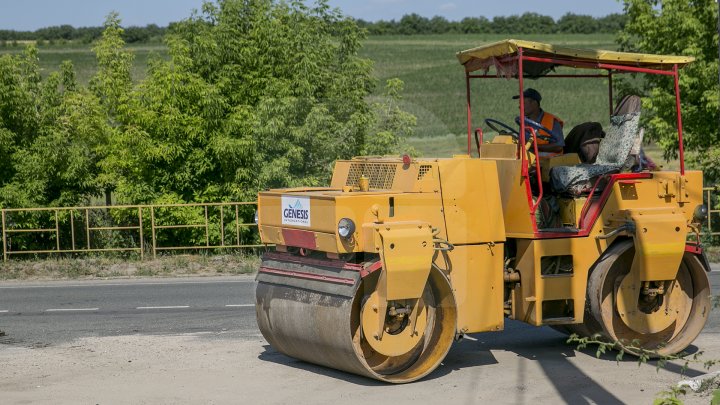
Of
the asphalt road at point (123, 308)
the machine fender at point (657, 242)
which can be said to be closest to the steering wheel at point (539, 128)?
the machine fender at point (657, 242)

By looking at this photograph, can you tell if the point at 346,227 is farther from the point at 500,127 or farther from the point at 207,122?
the point at 207,122

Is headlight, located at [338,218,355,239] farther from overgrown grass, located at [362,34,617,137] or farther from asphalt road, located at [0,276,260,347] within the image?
overgrown grass, located at [362,34,617,137]

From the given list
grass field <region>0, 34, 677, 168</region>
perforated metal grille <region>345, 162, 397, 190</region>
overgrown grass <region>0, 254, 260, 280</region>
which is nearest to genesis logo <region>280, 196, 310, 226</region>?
perforated metal grille <region>345, 162, 397, 190</region>

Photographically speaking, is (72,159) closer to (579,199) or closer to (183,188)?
(183,188)

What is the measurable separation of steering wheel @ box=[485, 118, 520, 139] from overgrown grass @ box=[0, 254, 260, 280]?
7904 millimetres

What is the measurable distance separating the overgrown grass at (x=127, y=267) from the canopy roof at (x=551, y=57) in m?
8.70

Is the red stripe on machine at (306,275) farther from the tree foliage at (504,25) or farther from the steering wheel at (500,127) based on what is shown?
the tree foliage at (504,25)

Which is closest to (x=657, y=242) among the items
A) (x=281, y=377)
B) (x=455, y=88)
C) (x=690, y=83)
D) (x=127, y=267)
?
(x=281, y=377)

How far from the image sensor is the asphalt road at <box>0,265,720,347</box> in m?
12.6

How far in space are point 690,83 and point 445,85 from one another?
56878 millimetres

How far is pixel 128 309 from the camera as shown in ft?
47.6

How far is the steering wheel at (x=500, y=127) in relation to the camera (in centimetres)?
1072

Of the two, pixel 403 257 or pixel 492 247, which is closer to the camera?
pixel 403 257

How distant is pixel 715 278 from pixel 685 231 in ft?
23.0
